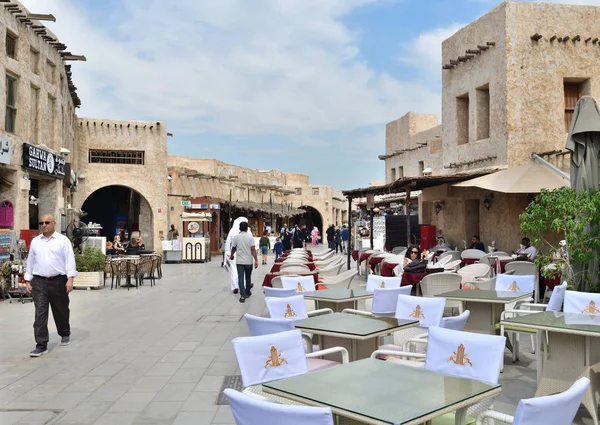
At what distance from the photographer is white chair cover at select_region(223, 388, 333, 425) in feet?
7.64

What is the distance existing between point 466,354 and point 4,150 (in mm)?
13156

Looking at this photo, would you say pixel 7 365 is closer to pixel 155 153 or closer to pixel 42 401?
pixel 42 401

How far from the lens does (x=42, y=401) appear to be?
17.1 ft

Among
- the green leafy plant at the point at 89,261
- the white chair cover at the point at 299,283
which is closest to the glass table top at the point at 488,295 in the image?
the white chair cover at the point at 299,283

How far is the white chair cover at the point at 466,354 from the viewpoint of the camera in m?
3.57

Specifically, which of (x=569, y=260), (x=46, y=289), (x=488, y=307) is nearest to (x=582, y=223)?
(x=569, y=260)

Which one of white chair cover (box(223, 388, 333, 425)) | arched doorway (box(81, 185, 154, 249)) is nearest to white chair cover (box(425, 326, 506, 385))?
white chair cover (box(223, 388, 333, 425))

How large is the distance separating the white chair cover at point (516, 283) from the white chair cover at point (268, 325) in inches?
159

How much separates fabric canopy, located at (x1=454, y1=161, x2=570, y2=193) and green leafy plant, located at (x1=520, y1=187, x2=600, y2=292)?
4.45 meters

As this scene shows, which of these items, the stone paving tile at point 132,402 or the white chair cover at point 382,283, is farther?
the white chair cover at point 382,283

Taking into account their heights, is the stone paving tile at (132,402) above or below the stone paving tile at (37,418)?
above

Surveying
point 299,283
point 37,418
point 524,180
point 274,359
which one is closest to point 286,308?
point 274,359

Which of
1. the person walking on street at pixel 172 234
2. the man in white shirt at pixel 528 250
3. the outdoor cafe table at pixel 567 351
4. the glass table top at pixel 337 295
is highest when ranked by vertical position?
the person walking on street at pixel 172 234

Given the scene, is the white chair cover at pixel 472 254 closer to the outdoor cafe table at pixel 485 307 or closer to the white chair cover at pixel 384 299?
the outdoor cafe table at pixel 485 307
